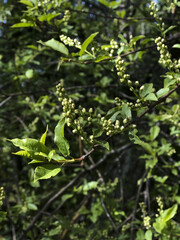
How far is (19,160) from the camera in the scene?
137 inches

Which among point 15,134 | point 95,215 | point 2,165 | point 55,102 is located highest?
point 55,102

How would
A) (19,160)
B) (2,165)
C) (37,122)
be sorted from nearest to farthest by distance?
(37,122) < (2,165) < (19,160)

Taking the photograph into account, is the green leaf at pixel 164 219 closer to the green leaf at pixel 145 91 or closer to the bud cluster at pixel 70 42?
the green leaf at pixel 145 91

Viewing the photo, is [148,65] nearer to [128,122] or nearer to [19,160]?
[19,160]

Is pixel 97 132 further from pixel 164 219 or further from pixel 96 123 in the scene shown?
pixel 164 219

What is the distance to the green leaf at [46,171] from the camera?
0.98 meters

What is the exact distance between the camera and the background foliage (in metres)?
1.19

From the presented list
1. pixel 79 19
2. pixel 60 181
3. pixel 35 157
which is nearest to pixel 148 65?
pixel 79 19

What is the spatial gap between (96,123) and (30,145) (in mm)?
294

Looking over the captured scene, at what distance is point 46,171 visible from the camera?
102 centimetres

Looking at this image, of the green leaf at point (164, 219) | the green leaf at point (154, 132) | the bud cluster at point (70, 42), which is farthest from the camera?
the green leaf at point (154, 132)

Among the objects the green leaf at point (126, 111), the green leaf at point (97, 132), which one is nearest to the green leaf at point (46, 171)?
the green leaf at point (97, 132)

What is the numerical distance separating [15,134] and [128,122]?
6.35 feet

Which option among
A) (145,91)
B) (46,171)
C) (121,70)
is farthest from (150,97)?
(46,171)
